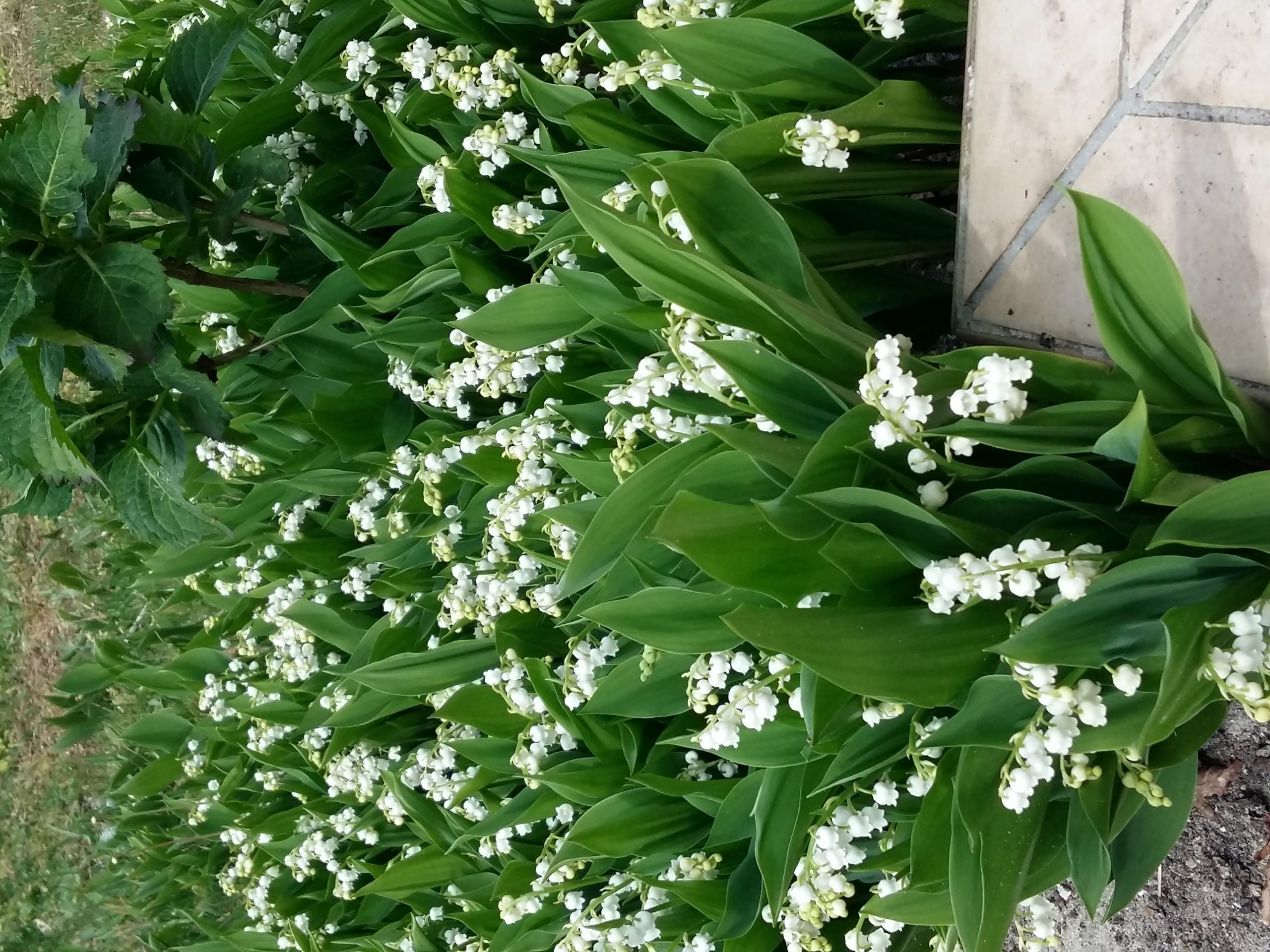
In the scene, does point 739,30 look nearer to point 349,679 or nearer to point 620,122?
point 620,122

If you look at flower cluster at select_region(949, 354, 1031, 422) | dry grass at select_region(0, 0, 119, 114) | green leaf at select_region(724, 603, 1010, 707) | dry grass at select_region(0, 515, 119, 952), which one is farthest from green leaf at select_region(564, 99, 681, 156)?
dry grass at select_region(0, 0, 119, 114)

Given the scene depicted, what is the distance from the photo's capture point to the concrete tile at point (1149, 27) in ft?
3.82

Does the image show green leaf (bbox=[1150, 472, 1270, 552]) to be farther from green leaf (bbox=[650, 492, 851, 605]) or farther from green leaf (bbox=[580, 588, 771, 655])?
green leaf (bbox=[580, 588, 771, 655])

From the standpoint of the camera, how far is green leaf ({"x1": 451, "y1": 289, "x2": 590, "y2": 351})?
5.30 feet

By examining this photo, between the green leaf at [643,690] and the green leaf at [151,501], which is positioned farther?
the green leaf at [151,501]

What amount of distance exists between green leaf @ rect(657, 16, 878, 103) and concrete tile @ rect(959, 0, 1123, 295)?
18 centimetres

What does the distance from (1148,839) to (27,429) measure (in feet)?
6.15

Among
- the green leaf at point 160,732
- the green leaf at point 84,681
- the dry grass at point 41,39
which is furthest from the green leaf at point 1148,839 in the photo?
the dry grass at point 41,39

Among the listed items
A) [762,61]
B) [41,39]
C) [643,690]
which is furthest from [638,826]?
[41,39]

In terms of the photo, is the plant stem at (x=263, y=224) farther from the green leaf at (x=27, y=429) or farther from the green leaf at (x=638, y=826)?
the green leaf at (x=638, y=826)

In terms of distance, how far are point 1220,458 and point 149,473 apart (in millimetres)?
1791

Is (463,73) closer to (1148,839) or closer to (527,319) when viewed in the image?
(527,319)

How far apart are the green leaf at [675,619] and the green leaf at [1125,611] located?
420 mm

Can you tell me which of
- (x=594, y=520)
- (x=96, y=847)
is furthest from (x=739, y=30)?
(x=96, y=847)
